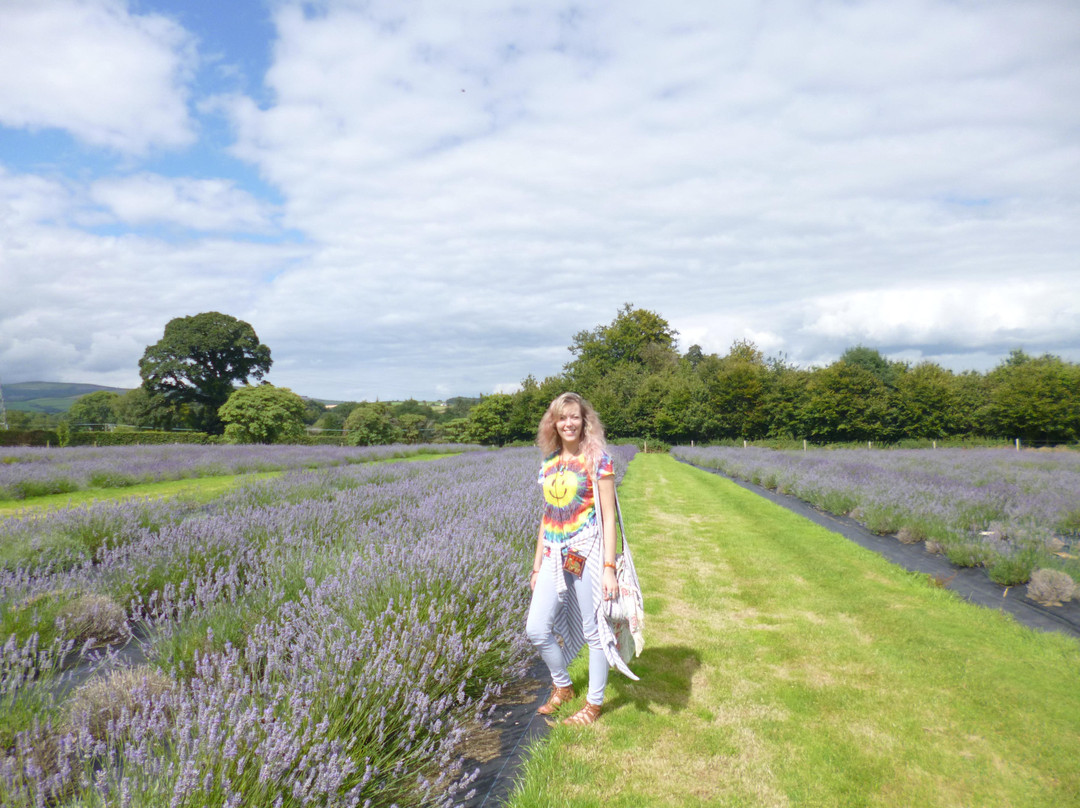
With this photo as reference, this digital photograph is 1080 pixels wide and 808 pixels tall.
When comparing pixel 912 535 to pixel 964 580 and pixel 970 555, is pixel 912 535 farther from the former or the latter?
pixel 964 580

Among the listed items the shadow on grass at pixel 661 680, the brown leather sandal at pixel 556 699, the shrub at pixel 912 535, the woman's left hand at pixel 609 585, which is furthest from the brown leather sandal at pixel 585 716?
the shrub at pixel 912 535

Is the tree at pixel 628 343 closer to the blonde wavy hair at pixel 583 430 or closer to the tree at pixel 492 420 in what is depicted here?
the tree at pixel 492 420

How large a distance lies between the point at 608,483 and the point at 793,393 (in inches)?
1553

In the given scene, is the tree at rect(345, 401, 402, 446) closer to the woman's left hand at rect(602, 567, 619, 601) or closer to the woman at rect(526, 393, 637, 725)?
the woman at rect(526, 393, 637, 725)

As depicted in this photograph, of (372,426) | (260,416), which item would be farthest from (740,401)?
(260,416)

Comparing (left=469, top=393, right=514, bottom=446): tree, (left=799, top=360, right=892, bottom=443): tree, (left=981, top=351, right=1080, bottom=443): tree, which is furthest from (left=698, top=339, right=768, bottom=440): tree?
(left=469, top=393, right=514, bottom=446): tree

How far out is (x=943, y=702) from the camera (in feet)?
10.4

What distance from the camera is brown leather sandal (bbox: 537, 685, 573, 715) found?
299 centimetres

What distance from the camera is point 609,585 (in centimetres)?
265

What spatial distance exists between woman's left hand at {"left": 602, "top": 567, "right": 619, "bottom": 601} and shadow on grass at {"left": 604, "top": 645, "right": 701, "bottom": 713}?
89 centimetres

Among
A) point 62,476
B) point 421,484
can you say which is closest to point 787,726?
point 421,484

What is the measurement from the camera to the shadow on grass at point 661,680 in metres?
3.18

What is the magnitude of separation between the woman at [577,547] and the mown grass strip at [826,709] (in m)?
0.36

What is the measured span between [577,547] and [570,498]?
247mm
